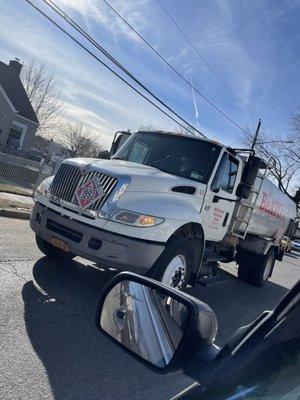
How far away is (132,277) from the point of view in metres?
1.75

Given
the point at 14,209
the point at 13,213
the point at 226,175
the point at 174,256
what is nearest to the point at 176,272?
the point at 174,256

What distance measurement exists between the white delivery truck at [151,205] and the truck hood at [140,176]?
0.01 m

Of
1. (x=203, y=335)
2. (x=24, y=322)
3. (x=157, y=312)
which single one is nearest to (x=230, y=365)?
(x=203, y=335)

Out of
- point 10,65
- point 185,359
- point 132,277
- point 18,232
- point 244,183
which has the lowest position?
point 18,232

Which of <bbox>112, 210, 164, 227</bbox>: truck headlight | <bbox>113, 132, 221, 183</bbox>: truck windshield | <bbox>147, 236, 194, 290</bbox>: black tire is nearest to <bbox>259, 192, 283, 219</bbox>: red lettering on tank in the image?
<bbox>113, 132, 221, 183</bbox>: truck windshield

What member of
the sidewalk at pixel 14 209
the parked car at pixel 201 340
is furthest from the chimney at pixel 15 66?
the parked car at pixel 201 340

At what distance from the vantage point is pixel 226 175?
7.59 m

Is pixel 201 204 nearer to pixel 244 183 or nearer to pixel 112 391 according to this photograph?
pixel 244 183

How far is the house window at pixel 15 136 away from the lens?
109ft

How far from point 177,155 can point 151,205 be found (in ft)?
5.58

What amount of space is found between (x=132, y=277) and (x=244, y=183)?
6500 mm

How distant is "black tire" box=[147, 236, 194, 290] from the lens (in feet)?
18.5

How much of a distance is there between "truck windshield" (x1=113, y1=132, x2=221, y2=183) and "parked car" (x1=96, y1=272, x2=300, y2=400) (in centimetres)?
507

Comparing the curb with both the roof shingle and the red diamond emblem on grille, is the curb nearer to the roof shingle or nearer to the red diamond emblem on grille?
the red diamond emblem on grille
